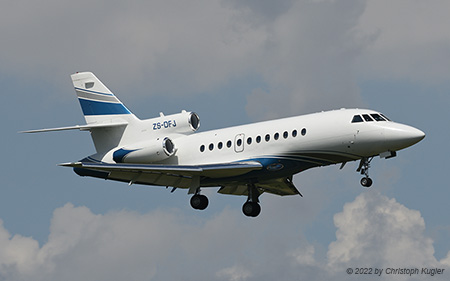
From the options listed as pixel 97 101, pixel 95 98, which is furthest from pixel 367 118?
pixel 95 98

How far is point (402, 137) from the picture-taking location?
40.7 m

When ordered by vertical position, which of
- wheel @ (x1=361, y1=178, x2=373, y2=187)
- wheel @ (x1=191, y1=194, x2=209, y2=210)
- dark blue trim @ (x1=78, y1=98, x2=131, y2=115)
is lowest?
wheel @ (x1=191, y1=194, x2=209, y2=210)

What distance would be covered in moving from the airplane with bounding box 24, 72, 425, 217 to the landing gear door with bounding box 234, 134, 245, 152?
0.15ft

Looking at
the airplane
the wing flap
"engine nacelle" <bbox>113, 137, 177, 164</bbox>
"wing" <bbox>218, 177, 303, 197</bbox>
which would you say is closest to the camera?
the airplane

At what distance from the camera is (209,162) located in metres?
44.1

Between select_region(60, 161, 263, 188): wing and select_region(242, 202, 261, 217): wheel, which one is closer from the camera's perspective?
select_region(60, 161, 263, 188): wing

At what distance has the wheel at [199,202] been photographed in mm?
44781

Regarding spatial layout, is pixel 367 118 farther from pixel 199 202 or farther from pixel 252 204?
pixel 199 202

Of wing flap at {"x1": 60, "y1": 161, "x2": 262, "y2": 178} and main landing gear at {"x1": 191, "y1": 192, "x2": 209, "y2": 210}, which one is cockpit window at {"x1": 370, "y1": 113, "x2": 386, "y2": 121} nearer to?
wing flap at {"x1": 60, "y1": 161, "x2": 262, "y2": 178}

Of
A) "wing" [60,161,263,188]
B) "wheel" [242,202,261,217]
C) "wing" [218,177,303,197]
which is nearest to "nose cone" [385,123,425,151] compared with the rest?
"wing" [60,161,263,188]

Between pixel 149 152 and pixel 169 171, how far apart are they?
2171 millimetres

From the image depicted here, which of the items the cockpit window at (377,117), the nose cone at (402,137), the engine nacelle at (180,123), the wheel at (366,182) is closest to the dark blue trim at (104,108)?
the engine nacelle at (180,123)

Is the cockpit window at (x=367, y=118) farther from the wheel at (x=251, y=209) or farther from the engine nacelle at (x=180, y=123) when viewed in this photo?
the engine nacelle at (x=180, y=123)

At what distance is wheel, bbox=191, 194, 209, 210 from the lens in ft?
147
